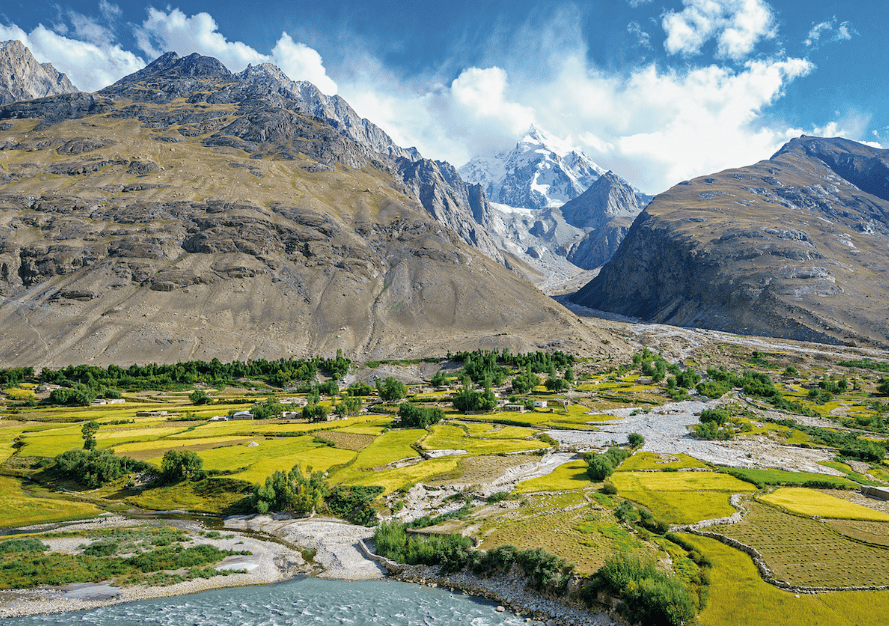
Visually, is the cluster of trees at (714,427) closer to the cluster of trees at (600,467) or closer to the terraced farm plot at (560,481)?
the cluster of trees at (600,467)

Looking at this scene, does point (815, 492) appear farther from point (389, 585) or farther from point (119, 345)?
point (119, 345)

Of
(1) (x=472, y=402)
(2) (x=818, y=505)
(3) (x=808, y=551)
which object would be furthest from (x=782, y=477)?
(1) (x=472, y=402)

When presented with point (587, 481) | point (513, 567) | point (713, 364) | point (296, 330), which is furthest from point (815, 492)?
point (296, 330)

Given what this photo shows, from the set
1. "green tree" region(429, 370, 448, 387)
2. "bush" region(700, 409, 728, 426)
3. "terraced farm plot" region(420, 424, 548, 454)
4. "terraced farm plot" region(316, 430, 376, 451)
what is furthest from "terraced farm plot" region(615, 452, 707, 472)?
"green tree" region(429, 370, 448, 387)

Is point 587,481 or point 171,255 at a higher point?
point 171,255

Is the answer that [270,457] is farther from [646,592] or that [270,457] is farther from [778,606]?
[778,606]

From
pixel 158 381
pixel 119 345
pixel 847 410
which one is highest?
pixel 119 345
